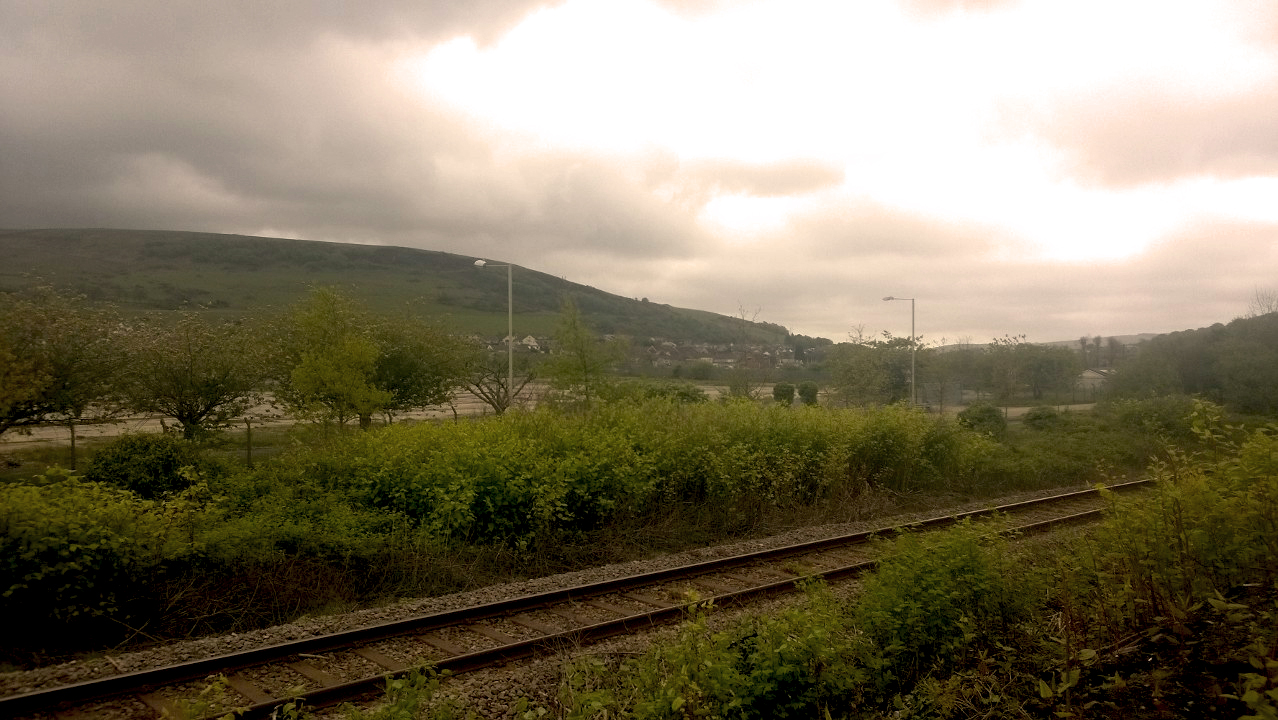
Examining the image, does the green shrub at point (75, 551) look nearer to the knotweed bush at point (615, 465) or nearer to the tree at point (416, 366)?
the knotweed bush at point (615, 465)

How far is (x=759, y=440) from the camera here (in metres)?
→ 19.1

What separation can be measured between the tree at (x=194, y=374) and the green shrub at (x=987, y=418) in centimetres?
2611

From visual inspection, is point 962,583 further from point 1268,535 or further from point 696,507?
point 696,507

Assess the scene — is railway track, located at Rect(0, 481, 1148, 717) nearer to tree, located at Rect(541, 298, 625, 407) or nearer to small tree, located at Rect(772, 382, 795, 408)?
tree, located at Rect(541, 298, 625, 407)

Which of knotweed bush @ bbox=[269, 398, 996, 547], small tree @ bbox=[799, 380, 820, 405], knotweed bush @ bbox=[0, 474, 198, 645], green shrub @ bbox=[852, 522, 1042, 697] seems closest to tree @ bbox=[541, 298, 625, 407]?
knotweed bush @ bbox=[269, 398, 996, 547]

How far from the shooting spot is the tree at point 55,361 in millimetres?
17000

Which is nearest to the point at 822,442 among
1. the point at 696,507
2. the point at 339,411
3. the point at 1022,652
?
the point at 696,507

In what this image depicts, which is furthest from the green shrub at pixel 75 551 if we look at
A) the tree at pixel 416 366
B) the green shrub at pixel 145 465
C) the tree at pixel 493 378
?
the tree at pixel 493 378

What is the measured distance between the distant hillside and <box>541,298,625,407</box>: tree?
51.9 meters

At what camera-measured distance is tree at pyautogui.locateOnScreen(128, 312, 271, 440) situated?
64.5 feet

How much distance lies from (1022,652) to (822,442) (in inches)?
541

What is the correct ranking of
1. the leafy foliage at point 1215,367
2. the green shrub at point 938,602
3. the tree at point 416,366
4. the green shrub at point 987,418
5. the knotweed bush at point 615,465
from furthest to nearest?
the green shrub at point 987,418, the leafy foliage at point 1215,367, the tree at point 416,366, the knotweed bush at point 615,465, the green shrub at point 938,602

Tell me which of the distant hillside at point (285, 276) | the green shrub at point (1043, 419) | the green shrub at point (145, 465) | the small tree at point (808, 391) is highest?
the distant hillside at point (285, 276)

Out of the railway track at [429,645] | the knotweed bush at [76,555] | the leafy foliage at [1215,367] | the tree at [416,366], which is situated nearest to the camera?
the railway track at [429,645]
